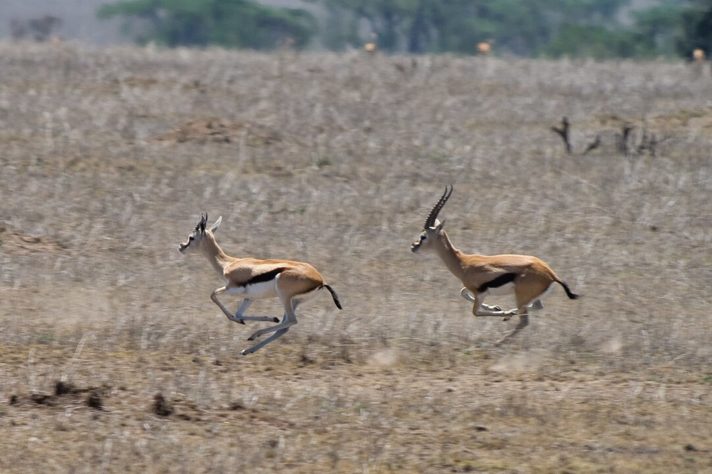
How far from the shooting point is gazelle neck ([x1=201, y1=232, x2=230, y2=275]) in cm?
1012

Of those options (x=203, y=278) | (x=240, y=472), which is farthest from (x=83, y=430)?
(x=203, y=278)

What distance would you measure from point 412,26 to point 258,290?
52.8 m

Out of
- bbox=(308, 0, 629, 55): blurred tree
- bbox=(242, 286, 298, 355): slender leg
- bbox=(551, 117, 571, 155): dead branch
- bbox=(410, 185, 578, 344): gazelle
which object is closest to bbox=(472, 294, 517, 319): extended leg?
bbox=(410, 185, 578, 344): gazelle

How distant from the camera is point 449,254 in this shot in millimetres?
10312

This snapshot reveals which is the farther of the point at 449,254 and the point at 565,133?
the point at 565,133

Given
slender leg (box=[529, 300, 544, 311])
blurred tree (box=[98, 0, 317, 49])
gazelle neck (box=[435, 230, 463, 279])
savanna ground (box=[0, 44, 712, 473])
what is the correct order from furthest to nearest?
blurred tree (box=[98, 0, 317, 49]), gazelle neck (box=[435, 230, 463, 279]), slender leg (box=[529, 300, 544, 311]), savanna ground (box=[0, 44, 712, 473])

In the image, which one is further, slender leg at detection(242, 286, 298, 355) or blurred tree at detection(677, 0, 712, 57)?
blurred tree at detection(677, 0, 712, 57)

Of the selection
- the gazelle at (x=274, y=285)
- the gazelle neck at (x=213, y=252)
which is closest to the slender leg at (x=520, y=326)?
the gazelle at (x=274, y=285)

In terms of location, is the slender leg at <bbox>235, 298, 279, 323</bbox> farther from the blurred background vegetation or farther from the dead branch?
the blurred background vegetation

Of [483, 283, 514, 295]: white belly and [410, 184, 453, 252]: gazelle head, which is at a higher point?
[410, 184, 453, 252]: gazelle head

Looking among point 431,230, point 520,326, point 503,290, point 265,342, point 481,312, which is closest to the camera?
point 265,342

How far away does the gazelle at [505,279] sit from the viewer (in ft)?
31.8

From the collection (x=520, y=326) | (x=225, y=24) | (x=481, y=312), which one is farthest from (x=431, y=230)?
(x=225, y=24)

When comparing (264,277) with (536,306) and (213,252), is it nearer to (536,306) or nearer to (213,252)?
(213,252)
